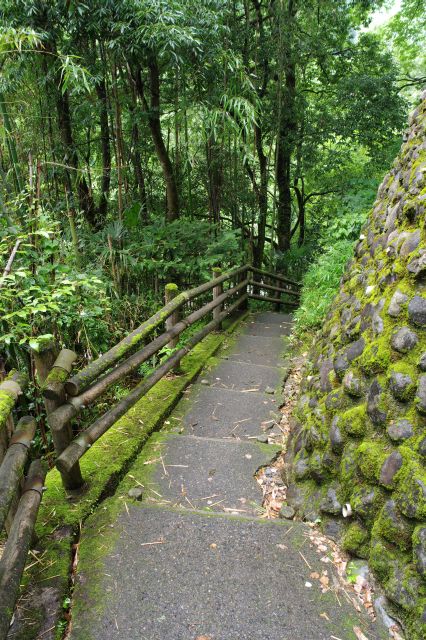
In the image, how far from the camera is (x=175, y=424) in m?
3.27

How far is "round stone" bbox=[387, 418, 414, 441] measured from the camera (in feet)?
5.63

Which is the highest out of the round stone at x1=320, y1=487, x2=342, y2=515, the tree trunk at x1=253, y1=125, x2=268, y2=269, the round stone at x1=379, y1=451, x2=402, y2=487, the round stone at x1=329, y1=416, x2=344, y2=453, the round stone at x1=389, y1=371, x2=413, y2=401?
the tree trunk at x1=253, y1=125, x2=268, y2=269

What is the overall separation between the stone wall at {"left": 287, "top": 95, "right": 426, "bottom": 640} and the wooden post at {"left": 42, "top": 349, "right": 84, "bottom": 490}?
124 cm

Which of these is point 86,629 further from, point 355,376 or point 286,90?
point 286,90

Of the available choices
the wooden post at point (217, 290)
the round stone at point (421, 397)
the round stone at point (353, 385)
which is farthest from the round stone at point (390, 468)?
the wooden post at point (217, 290)

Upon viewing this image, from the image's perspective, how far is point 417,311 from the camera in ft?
6.12

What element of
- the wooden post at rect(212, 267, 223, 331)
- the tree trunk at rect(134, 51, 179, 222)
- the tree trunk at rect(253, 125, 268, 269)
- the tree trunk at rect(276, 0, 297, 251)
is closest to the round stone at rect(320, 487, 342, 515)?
the wooden post at rect(212, 267, 223, 331)

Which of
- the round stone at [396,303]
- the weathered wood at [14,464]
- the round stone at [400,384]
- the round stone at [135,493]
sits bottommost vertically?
the round stone at [135,493]

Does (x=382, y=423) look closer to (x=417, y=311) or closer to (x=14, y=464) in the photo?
(x=417, y=311)

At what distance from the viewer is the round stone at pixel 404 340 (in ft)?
6.14

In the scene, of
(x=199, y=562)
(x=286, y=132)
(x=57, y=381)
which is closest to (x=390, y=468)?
(x=199, y=562)

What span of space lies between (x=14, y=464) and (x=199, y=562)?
0.93 m

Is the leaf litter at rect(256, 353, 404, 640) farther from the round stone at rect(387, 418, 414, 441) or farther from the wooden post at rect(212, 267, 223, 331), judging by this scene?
the wooden post at rect(212, 267, 223, 331)

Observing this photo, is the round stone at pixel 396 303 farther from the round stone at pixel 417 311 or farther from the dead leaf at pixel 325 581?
the dead leaf at pixel 325 581
